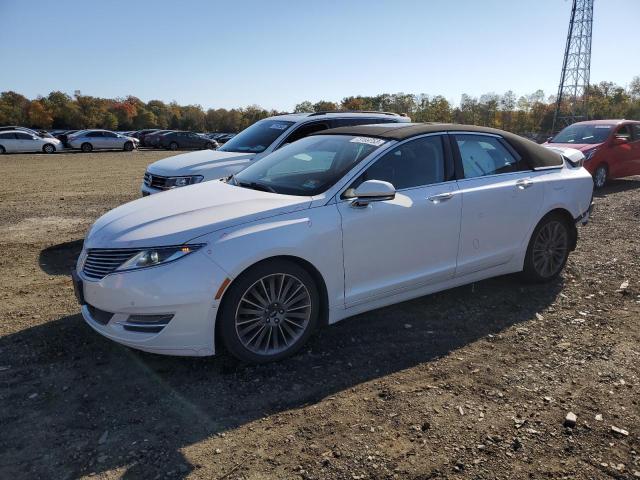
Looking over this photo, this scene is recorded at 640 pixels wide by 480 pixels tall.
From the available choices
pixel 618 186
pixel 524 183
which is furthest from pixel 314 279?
pixel 618 186

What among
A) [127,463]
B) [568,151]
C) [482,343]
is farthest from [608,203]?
[127,463]

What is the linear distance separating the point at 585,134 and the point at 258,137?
879 centimetres

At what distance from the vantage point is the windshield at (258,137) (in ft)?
26.2

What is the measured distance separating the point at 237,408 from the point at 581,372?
242 centimetres

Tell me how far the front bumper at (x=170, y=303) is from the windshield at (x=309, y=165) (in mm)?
1116

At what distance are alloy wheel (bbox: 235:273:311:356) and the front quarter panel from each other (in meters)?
0.19

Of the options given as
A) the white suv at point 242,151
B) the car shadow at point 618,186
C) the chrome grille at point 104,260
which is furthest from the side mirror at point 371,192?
the car shadow at point 618,186

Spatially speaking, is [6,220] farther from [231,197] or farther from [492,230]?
[492,230]

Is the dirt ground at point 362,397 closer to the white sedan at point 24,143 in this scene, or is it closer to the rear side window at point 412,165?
the rear side window at point 412,165

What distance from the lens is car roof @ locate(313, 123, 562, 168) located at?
175 inches

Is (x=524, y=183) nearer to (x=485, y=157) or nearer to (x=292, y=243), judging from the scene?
(x=485, y=157)

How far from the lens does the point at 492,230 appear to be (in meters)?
4.65

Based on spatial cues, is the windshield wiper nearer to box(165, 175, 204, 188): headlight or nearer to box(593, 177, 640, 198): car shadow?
box(165, 175, 204, 188): headlight

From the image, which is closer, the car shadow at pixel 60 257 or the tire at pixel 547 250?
the tire at pixel 547 250
